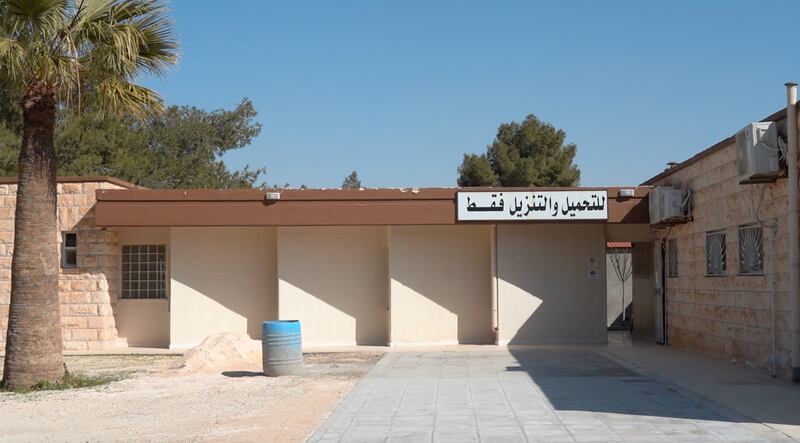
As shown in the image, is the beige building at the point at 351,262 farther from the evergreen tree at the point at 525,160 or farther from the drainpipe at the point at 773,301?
the evergreen tree at the point at 525,160

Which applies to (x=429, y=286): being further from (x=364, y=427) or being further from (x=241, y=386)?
(x=364, y=427)

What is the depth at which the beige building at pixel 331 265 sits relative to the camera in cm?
2183

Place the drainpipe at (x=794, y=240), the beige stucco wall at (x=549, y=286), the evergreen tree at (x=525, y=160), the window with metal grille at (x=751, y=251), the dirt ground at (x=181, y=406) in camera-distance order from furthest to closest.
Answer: the evergreen tree at (x=525, y=160) → the beige stucco wall at (x=549, y=286) → the window with metal grille at (x=751, y=251) → the drainpipe at (x=794, y=240) → the dirt ground at (x=181, y=406)

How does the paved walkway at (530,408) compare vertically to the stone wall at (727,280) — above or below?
below

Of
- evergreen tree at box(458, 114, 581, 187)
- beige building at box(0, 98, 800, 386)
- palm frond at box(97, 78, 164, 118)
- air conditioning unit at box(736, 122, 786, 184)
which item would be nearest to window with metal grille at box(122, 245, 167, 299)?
beige building at box(0, 98, 800, 386)

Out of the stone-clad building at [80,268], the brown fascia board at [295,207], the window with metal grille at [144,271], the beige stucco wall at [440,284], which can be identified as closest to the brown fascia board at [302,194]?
the brown fascia board at [295,207]

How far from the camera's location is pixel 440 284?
22781 millimetres

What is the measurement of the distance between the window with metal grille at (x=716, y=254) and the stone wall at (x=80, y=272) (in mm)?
13379

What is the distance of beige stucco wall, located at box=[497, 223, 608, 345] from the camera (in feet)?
73.5

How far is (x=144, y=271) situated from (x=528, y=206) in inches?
372

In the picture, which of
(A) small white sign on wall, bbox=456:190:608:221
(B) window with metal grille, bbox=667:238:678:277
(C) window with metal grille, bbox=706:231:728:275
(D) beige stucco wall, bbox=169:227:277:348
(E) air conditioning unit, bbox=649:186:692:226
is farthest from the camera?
(D) beige stucco wall, bbox=169:227:277:348

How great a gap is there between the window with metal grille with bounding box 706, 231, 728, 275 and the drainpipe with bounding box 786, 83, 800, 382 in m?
3.42

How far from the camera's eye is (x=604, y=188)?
21828 millimetres

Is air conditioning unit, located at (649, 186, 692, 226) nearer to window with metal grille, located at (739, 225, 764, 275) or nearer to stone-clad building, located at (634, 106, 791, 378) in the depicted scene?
stone-clad building, located at (634, 106, 791, 378)
